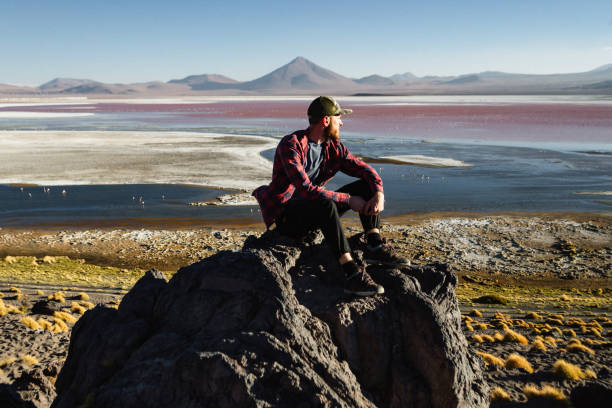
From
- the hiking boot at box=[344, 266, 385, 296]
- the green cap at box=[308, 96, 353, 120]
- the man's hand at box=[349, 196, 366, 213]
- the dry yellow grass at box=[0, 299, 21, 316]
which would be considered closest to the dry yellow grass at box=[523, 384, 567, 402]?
the hiking boot at box=[344, 266, 385, 296]

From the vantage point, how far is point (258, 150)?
162 ft

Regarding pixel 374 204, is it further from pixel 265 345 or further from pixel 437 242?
pixel 437 242

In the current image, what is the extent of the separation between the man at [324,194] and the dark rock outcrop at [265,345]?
0.89ft

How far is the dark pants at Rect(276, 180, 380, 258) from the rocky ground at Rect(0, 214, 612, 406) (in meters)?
3.59

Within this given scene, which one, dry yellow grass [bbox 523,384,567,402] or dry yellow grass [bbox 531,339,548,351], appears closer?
dry yellow grass [bbox 523,384,567,402]

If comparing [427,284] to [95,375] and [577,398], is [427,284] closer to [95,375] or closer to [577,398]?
[95,375]

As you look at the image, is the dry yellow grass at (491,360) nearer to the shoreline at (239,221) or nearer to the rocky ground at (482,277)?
the rocky ground at (482,277)

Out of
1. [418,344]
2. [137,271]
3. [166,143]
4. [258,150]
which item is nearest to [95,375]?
[418,344]

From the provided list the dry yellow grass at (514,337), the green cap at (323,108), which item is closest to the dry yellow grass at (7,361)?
the green cap at (323,108)

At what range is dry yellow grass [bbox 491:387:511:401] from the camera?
779cm

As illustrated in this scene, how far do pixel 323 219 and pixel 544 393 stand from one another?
588cm

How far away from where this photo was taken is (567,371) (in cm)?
938

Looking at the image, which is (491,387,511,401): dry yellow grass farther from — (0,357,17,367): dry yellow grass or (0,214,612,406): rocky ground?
(0,357,17,367): dry yellow grass

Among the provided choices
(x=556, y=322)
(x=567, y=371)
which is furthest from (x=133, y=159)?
(x=567, y=371)
